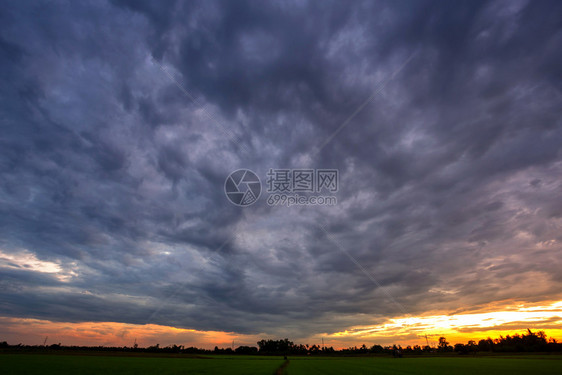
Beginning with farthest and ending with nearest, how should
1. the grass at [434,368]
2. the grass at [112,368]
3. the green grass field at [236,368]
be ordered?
the grass at [434,368] < the green grass field at [236,368] < the grass at [112,368]

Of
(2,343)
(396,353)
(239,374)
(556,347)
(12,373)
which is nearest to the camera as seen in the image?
(12,373)

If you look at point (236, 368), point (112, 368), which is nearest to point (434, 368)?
point (236, 368)

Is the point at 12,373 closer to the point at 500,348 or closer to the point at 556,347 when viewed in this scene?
the point at 556,347

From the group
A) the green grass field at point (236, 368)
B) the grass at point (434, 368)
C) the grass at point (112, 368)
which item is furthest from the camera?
the grass at point (434, 368)

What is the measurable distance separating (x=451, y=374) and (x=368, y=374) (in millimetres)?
10798

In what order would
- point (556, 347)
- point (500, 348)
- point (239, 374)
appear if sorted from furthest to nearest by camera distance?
1. point (500, 348)
2. point (556, 347)
3. point (239, 374)

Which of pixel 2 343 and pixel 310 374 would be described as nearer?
pixel 310 374

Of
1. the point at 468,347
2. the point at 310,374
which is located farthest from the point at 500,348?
the point at 310,374

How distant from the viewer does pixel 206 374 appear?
117 ft

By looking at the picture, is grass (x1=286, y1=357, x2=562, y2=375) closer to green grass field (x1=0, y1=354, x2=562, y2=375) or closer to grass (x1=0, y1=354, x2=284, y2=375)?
green grass field (x1=0, y1=354, x2=562, y2=375)

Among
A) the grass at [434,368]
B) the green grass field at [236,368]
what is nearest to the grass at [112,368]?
the green grass field at [236,368]

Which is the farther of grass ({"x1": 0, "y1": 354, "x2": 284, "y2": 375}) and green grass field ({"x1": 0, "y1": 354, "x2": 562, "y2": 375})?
green grass field ({"x1": 0, "y1": 354, "x2": 562, "y2": 375})

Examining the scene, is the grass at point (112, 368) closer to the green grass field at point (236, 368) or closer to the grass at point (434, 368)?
the green grass field at point (236, 368)

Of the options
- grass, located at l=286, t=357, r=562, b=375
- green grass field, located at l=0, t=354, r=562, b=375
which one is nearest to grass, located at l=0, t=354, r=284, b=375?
green grass field, located at l=0, t=354, r=562, b=375
